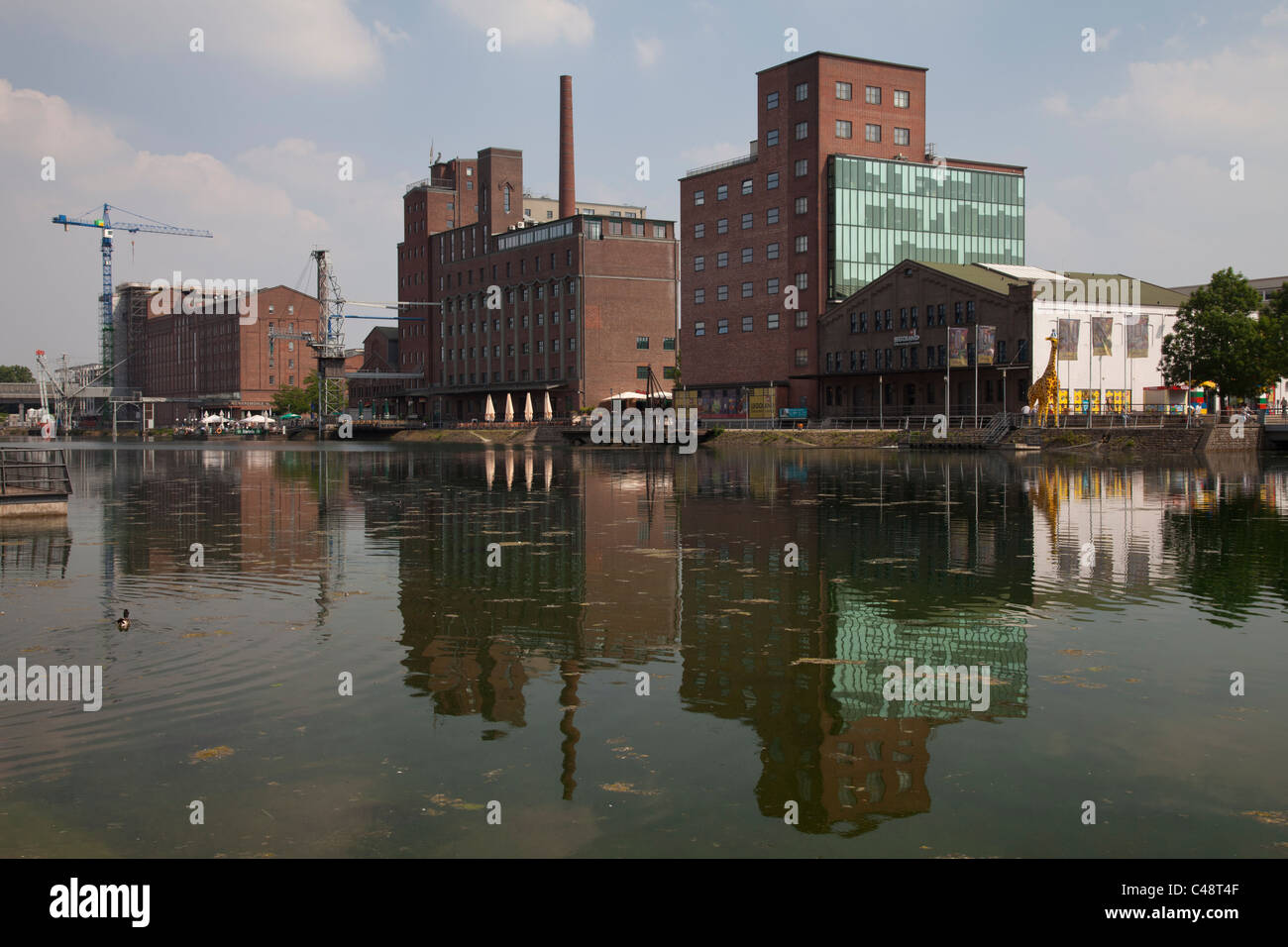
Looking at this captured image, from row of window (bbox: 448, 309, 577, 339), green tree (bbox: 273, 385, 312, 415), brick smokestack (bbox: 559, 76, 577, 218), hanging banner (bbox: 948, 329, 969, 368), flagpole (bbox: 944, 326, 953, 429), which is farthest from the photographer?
green tree (bbox: 273, 385, 312, 415)

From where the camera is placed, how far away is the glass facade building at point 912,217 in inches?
4193

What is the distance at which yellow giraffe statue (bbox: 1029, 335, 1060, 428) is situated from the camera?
7731 centimetres

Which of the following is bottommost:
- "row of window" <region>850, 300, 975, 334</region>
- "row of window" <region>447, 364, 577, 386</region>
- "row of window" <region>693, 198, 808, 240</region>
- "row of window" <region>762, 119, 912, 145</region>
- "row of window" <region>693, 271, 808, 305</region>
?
"row of window" <region>447, 364, 577, 386</region>

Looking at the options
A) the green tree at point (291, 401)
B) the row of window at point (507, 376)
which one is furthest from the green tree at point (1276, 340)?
the green tree at point (291, 401)

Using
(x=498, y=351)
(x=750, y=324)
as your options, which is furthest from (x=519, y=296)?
(x=750, y=324)

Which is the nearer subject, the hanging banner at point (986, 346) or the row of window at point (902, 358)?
the hanging banner at point (986, 346)

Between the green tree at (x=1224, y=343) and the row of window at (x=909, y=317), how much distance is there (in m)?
16.0

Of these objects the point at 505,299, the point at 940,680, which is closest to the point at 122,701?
the point at 940,680

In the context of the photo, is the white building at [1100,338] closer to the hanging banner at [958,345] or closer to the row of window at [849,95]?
the hanging banner at [958,345]

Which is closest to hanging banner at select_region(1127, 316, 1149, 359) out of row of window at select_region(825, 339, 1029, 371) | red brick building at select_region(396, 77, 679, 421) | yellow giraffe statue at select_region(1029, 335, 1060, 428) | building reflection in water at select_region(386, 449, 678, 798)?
row of window at select_region(825, 339, 1029, 371)

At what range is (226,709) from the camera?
442 inches

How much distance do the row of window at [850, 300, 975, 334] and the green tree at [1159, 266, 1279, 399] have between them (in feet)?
52.5

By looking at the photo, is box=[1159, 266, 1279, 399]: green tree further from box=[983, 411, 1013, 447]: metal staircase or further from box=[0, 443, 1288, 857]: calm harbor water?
box=[0, 443, 1288, 857]: calm harbor water
